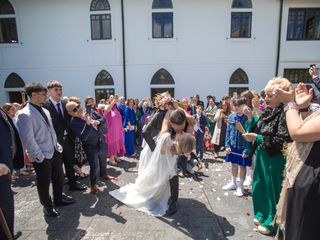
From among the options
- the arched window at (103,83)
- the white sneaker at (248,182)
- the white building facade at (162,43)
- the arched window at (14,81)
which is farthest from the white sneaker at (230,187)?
the arched window at (14,81)

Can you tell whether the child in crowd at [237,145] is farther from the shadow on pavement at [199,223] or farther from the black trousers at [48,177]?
the black trousers at [48,177]

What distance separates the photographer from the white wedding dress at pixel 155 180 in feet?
10.9

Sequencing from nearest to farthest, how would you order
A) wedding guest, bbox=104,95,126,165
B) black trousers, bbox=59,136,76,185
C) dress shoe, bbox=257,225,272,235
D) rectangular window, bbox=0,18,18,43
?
dress shoe, bbox=257,225,272,235 < black trousers, bbox=59,136,76,185 < wedding guest, bbox=104,95,126,165 < rectangular window, bbox=0,18,18,43

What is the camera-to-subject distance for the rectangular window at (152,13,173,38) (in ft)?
38.9

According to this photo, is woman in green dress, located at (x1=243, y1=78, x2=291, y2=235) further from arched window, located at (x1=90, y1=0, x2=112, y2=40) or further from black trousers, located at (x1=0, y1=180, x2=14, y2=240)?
arched window, located at (x1=90, y1=0, x2=112, y2=40)

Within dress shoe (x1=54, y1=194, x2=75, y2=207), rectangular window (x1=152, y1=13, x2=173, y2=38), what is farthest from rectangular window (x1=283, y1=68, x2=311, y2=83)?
dress shoe (x1=54, y1=194, x2=75, y2=207)

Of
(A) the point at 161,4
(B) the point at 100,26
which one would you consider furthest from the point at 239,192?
(B) the point at 100,26

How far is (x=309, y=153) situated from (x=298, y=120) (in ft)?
0.93

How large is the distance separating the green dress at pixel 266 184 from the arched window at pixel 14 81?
13.9 meters

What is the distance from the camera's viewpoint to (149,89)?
12344mm

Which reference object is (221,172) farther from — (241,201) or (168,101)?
(168,101)

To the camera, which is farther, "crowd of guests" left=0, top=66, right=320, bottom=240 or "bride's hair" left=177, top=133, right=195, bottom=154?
"bride's hair" left=177, top=133, right=195, bottom=154

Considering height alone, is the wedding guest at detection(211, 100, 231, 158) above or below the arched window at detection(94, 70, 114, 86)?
below

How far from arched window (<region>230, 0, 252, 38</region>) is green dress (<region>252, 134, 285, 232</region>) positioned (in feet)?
35.1
